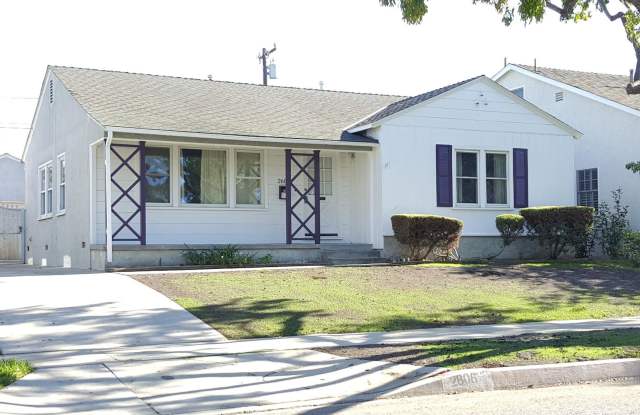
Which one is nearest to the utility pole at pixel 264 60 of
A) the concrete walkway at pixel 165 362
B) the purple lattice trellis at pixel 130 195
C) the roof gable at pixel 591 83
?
the roof gable at pixel 591 83

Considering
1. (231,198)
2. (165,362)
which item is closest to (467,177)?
(231,198)

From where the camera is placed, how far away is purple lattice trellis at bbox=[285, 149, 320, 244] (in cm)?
1872

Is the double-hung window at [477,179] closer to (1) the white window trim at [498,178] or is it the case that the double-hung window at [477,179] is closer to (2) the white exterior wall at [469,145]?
(1) the white window trim at [498,178]

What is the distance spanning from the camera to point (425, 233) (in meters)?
18.1

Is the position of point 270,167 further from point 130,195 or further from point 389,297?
point 389,297

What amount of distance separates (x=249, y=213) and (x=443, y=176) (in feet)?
16.7

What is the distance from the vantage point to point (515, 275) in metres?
16.4

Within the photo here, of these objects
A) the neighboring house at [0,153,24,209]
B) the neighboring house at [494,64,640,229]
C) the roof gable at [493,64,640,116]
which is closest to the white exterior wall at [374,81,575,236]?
the neighboring house at [494,64,640,229]

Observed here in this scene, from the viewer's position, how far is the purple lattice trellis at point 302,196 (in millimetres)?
18719

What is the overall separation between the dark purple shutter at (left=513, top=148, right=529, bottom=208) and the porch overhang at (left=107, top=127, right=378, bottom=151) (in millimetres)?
4135

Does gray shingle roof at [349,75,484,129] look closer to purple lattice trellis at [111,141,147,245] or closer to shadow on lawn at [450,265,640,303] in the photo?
shadow on lawn at [450,265,640,303]

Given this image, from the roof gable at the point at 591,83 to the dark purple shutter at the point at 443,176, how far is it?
20.9 feet

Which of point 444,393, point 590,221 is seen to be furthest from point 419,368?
point 590,221

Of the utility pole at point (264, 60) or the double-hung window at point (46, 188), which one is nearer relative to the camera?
the double-hung window at point (46, 188)
